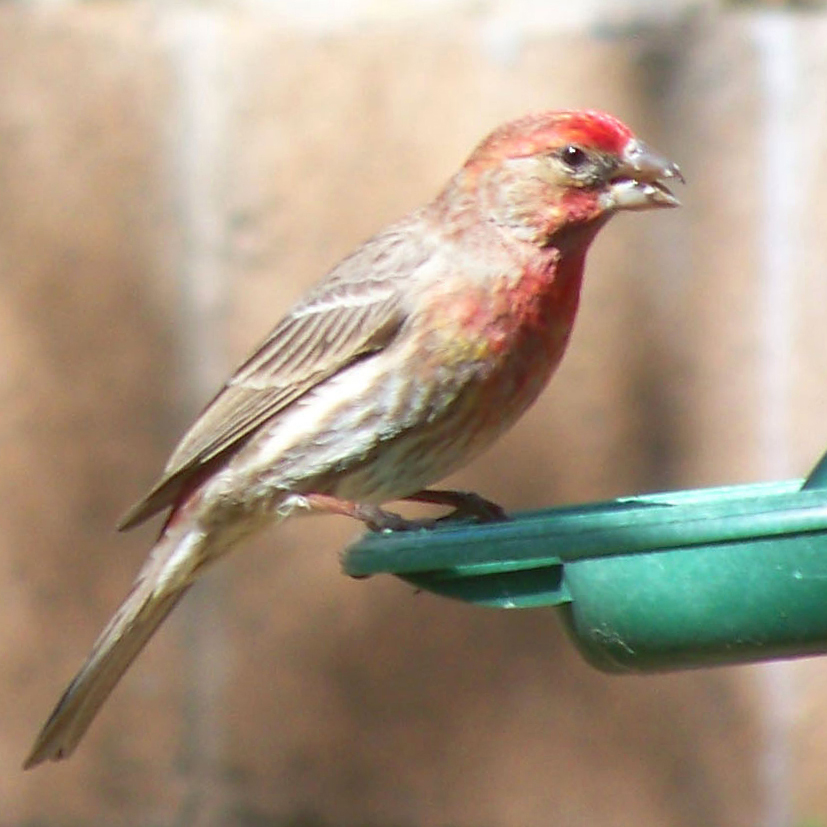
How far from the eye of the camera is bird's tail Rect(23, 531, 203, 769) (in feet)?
10.5

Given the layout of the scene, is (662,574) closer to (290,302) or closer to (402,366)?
(402,366)

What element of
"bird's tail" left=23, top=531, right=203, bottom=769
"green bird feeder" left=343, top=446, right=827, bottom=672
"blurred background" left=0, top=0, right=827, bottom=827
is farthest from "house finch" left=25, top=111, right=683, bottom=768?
"green bird feeder" left=343, top=446, right=827, bottom=672

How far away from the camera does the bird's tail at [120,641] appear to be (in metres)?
3.21

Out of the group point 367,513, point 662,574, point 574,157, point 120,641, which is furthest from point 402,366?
point 662,574

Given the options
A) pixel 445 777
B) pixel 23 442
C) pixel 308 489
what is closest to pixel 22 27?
pixel 23 442

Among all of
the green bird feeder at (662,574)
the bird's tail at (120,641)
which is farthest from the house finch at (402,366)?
the green bird feeder at (662,574)

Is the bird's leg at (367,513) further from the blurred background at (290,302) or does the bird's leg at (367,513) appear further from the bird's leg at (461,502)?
the blurred background at (290,302)

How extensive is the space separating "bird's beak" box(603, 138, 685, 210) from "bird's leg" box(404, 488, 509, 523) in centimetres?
50

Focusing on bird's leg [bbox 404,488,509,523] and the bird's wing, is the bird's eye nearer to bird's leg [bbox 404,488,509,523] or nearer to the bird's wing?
the bird's wing

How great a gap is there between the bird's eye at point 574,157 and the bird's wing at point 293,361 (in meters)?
0.27

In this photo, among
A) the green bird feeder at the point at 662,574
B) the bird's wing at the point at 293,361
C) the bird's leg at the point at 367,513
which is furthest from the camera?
the bird's wing at the point at 293,361

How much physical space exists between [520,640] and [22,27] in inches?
54.5

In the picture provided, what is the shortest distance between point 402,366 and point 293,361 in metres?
0.28

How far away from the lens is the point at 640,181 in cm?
304
